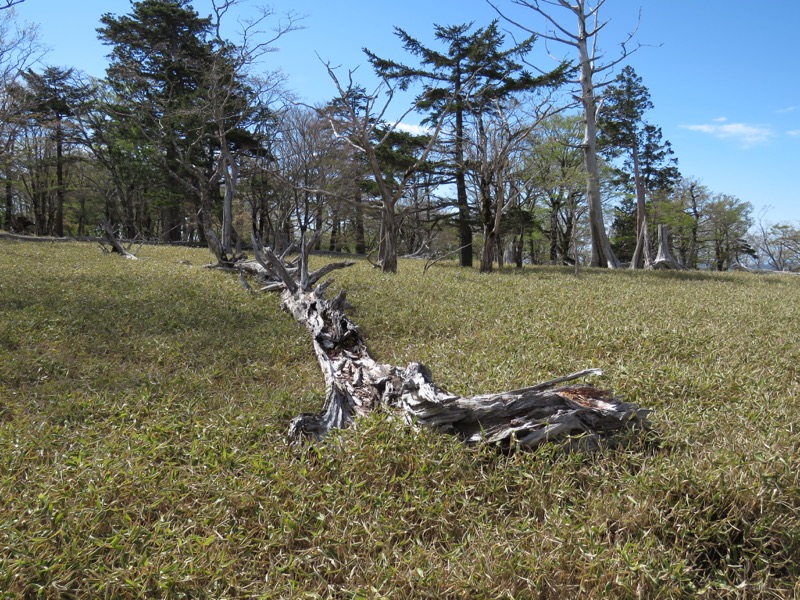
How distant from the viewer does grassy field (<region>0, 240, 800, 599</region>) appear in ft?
6.99

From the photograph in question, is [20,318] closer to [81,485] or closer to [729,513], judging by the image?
[81,485]

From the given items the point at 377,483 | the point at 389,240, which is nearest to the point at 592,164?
the point at 389,240

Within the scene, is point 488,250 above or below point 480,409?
above

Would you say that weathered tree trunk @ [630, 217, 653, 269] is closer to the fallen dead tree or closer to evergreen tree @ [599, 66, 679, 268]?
evergreen tree @ [599, 66, 679, 268]

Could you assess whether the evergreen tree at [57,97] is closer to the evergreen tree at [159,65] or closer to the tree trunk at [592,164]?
the evergreen tree at [159,65]

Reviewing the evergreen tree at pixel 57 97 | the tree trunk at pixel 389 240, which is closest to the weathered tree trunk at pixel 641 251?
the tree trunk at pixel 389 240

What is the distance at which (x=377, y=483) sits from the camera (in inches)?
111

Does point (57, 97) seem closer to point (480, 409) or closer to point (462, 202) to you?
point (462, 202)

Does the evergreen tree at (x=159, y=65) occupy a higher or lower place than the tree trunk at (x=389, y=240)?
higher

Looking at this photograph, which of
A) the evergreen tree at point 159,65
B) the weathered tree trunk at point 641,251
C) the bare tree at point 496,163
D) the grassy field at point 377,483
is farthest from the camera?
the evergreen tree at point 159,65

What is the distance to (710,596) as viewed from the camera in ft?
6.78

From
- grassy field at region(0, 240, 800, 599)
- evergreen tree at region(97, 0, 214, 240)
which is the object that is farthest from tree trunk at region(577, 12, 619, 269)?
evergreen tree at region(97, 0, 214, 240)

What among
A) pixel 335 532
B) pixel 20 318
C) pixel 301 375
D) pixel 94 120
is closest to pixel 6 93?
pixel 94 120

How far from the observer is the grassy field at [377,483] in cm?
213
